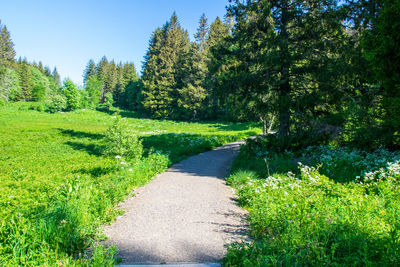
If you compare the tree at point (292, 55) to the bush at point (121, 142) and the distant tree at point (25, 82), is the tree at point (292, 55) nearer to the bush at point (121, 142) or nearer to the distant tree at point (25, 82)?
the bush at point (121, 142)

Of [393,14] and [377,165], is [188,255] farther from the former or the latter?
[393,14]

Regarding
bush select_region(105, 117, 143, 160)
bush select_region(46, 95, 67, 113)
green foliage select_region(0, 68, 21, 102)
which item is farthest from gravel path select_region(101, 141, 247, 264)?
green foliage select_region(0, 68, 21, 102)

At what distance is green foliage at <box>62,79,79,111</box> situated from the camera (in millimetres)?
52125

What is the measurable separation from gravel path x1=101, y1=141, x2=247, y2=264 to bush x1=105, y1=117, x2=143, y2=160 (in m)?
2.64

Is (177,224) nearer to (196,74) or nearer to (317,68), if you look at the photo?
(317,68)

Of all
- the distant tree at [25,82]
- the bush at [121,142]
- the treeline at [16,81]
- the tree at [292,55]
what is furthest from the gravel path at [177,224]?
the distant tree at [25,82]

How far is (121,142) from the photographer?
32.0 ft

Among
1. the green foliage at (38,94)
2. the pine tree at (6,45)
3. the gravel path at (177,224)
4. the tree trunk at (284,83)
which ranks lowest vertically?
the gravel path at (177,224)

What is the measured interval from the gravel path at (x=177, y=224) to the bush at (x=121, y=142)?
2637mm

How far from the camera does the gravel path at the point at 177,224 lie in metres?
3.40

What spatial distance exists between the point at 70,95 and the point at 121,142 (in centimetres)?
5196

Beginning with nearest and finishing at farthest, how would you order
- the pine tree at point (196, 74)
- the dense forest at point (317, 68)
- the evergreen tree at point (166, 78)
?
the dense forest at point (317, 68), the pine tree at point (196, 74), the evergreen tree at point (166, 78)

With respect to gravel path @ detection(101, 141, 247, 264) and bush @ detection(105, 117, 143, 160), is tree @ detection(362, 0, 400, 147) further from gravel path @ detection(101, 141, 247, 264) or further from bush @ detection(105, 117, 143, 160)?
bush @ detection(105, 117, 143, 160)

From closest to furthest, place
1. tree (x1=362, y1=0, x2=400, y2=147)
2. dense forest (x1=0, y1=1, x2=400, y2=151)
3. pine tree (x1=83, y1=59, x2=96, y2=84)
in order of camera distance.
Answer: tree (x1=362, y1=0, x2=400, y2=147), dense forest (x1=0, y1=1, x2=400, y2=151), pine tree (x1=83, y1=59, x2=96, y2=84)
